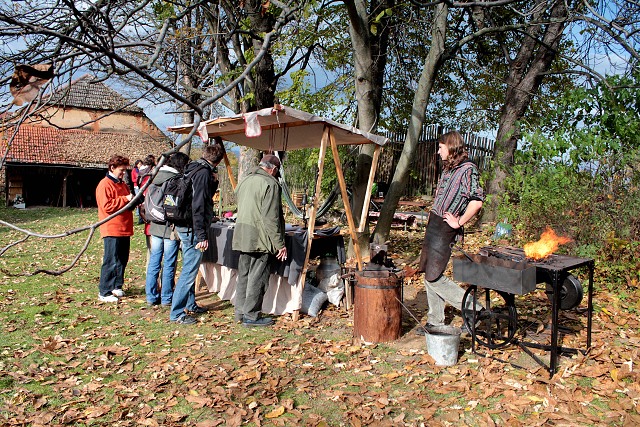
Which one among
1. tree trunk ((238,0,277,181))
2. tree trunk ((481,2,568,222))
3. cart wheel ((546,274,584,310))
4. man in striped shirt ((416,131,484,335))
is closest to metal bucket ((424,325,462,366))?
man in striped shirt ((416,131,484,335))

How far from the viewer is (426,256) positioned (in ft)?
17.5

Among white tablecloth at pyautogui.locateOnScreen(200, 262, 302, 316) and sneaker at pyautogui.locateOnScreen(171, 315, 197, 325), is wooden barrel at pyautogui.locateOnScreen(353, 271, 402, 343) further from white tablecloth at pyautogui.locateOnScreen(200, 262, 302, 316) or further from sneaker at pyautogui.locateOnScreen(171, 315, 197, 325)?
sneaker at pyautogui.locateOnScreen(171, 315, 197, 325)

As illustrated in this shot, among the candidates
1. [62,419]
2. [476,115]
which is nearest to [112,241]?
[62,419]

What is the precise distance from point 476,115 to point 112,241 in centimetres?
1639

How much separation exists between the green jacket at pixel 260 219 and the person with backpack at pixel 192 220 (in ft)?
1.44

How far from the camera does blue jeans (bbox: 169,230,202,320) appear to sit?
6.12 m

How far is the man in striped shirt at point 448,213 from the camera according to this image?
16.3 ft

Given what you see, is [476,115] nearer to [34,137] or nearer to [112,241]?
[112,241]

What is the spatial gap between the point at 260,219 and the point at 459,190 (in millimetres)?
2196

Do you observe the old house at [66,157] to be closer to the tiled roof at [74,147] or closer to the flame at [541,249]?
the tiled roof at [74,147]

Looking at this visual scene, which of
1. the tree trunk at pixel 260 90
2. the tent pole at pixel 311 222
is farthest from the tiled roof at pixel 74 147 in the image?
the tent pole at pixel 311 222

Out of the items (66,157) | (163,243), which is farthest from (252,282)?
(66,157)

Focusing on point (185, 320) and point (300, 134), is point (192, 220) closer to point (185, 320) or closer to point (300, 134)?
point (185, 320)

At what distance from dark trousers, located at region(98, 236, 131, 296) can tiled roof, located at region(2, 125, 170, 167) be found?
1913cm
